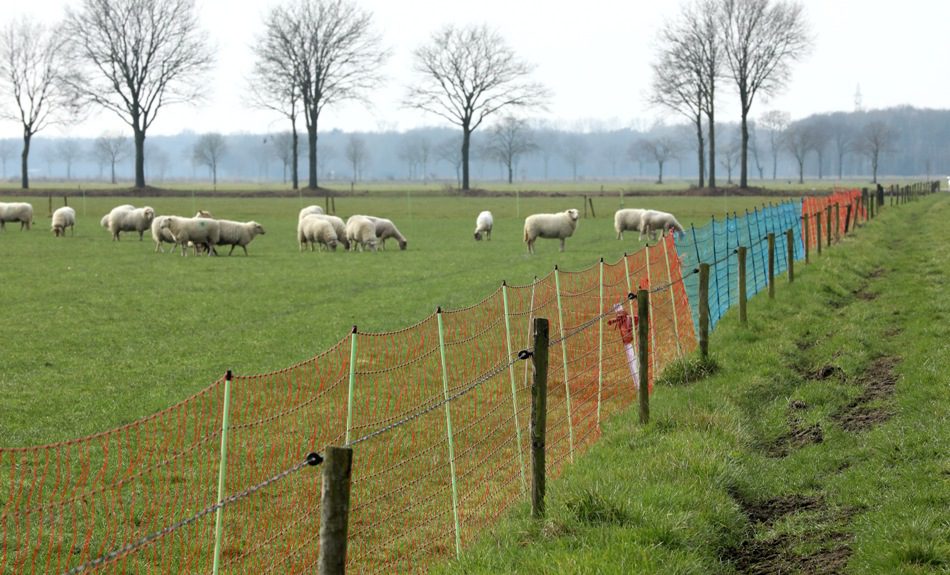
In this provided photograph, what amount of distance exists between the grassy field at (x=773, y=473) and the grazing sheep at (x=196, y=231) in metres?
20.9

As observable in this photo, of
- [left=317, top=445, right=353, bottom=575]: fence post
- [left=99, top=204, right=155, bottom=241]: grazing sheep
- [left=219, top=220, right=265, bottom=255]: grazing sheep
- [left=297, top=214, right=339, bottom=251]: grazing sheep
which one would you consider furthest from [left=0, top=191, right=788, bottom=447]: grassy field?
[left=317, top=445, right=353, bottom=575]: fence post

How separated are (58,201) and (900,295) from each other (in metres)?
57.6

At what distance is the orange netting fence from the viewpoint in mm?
7152

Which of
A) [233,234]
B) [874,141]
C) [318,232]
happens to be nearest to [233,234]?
[233,234]

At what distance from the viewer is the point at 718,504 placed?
764 centimetres

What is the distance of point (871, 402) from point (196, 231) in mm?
24708

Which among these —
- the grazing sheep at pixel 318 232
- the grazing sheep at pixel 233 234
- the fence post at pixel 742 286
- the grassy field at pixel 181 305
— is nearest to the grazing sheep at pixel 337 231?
the grazing sheep at pixel 318 232

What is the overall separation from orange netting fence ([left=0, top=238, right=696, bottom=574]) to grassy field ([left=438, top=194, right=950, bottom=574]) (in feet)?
2.11

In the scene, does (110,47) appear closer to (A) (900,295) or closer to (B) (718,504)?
(A) (900,295)

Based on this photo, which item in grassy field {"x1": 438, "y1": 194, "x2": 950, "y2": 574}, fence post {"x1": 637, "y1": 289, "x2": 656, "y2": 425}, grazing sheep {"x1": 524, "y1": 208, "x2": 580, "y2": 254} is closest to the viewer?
grassy field {"x1": 438, "y1": 194, "x2": 950, "y2": 574}

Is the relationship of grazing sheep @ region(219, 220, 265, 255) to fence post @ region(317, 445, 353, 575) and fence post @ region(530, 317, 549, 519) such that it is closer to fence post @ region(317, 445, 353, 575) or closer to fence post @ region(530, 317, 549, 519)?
fence post @ region(530, 317, 549, 519)

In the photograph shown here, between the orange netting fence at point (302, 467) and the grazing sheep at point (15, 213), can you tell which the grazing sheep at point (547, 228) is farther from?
the grazing sheep at point (15, 213)

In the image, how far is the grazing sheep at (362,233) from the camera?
3478 centimetres

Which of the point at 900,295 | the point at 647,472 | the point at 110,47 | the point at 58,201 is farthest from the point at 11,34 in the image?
the point at 647,472
